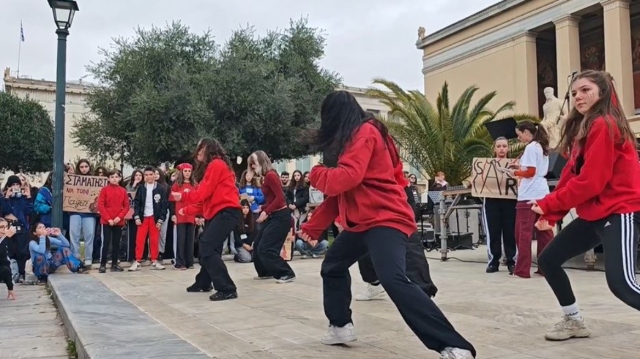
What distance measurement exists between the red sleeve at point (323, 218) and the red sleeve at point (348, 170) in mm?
522

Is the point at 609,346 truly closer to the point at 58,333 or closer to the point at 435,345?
the point at 435,345

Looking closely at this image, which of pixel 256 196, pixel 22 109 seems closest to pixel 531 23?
pixel 256 196

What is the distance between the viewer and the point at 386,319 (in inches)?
202

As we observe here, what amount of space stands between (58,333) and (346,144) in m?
3.61

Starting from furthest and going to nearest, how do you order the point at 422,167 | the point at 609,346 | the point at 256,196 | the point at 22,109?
the point at 22,109, the point at 422,167, the point at 256,196, the point at 609,346

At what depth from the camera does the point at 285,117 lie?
2714 centimetres

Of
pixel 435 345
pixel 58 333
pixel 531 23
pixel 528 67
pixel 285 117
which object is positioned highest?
pixel 531 23

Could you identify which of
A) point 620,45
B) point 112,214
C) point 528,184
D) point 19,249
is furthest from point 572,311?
point 620,45

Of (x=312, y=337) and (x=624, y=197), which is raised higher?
(x=624, y=197)

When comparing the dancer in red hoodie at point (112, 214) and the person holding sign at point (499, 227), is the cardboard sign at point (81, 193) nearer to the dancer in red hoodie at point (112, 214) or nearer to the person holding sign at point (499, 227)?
the dancer in red hoodie at point (112, 214)

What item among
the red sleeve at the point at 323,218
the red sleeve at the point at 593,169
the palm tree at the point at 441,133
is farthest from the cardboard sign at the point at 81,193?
the palm tree at the point at 441,133

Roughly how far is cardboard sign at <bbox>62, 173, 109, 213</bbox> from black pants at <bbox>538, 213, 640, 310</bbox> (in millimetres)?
8310

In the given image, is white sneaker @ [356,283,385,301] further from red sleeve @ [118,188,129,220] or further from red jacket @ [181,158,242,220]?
red sleeve @ [118,188,129,220]

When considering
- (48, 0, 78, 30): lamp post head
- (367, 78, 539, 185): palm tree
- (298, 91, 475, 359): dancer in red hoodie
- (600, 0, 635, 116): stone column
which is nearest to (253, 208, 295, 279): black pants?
(298, 91, 475, 359): dancer in red hoodie
